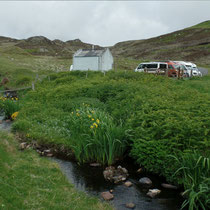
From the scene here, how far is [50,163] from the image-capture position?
26.1ft

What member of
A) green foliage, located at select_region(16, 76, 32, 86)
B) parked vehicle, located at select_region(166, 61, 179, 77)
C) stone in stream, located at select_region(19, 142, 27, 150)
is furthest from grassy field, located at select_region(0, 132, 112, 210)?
parked vehicle, located at select_region(166, 61, 179, 77)

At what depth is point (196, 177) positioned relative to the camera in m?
5.83

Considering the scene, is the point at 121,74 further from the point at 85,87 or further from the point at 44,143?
the point at 44,143

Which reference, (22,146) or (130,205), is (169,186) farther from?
(22,146)

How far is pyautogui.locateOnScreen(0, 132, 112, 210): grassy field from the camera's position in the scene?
529 cm

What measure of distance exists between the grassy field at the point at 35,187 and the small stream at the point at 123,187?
15.0 inches

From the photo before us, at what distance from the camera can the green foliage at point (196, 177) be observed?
5.40 metres

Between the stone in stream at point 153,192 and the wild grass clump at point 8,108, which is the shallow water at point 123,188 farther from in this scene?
the wild grass clump at point 8,108

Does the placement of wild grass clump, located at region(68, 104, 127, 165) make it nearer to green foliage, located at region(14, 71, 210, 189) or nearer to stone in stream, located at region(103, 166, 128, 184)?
green foliage, located at region(14, 71, 210, 189)

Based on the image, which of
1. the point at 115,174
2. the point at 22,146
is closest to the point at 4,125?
the point at 22,146

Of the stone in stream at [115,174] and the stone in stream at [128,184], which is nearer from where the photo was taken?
the stone in stream at [128,184]

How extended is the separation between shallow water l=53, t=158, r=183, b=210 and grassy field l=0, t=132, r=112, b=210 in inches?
14.5

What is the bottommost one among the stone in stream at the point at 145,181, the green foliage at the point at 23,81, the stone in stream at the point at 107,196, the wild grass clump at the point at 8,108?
the stone in stream at the point at 107,196

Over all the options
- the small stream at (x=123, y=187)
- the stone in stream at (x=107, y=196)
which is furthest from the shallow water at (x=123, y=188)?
the stone in stream at (x=107, y=196)
